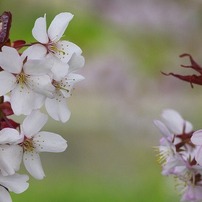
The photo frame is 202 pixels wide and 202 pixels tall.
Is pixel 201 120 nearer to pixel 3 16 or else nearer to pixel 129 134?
pixel 129 134

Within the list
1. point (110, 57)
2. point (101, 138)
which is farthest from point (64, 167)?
point (110, 57)

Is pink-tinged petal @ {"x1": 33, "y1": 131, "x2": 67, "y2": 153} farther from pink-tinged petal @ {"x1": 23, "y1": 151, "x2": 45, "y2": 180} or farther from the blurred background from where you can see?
the blurred background

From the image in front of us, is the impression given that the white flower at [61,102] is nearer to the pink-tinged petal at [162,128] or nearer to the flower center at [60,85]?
the flower center at [60,85]

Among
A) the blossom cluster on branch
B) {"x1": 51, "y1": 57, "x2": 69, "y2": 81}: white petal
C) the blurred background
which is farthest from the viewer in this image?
the blurred background

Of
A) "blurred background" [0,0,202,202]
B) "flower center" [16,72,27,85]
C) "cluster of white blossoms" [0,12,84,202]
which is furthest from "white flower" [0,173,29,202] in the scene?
"blurred background" [0,0,202,202]

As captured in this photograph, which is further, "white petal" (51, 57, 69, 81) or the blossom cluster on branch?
the blossom cluster on branch

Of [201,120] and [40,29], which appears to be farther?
[201,120]

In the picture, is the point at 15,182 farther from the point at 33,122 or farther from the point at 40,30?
the point at 40,30
